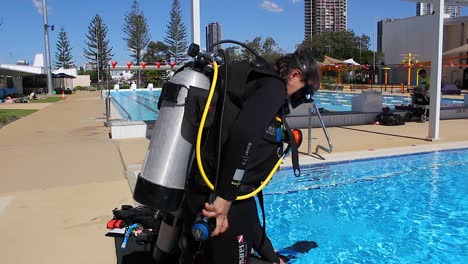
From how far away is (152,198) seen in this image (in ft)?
6.13

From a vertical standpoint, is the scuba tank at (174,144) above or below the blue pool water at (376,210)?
above

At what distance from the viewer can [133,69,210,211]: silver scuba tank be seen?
1853mm

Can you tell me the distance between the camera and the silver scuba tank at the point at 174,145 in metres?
1.85

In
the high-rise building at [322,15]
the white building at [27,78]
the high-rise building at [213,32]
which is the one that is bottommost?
the high-rise building at [213,32]

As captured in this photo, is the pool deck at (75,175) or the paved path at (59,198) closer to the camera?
the paved path at (59,198)

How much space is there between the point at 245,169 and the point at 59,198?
12.7 feet

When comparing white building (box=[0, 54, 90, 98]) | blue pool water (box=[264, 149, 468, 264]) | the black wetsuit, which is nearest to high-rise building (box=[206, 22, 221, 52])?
the black wetsuit

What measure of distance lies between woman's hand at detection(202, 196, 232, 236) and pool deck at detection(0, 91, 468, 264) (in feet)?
6.03

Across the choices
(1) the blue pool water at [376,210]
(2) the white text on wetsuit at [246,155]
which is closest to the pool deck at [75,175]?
(1) the blue pool water at [376,210]

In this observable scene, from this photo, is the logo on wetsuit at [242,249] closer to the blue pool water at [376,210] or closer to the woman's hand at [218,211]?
the woman's hand at [218,211]

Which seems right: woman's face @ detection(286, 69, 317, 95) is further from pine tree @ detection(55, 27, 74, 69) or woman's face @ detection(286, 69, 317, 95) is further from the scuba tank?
pine tree @ detection(55, 27, 74, 69)

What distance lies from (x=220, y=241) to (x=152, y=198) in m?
0.36

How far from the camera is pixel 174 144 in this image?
186 cm

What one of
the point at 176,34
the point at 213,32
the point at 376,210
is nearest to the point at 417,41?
the point at 176,34
